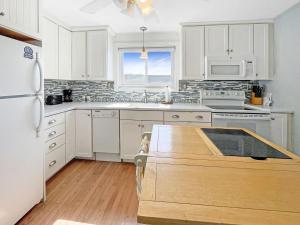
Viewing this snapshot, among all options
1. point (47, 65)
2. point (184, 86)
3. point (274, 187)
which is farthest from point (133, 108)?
point (274, 187)

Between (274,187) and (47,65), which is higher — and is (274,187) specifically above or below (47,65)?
below

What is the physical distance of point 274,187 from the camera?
2.74 ft

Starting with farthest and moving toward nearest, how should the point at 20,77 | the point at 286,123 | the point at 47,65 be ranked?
the point at 47,65, the point at 286,123, the point at 20,77

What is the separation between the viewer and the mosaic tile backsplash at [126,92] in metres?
3.61

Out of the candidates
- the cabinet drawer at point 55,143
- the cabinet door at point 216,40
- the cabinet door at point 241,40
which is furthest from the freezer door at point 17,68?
the cabinet door at point 241,40

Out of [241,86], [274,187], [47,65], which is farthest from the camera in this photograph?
[241,86]

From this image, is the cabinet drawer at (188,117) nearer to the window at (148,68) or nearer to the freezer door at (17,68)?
the window at (148,68)

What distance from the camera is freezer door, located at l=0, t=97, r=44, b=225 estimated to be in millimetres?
1653

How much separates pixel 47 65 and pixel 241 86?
120 inches

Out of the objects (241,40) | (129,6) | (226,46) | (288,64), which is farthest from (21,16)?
(288,64)

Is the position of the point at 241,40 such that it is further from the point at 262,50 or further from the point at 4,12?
the point at 4,12

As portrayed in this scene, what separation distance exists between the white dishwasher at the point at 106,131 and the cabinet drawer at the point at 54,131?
52 cm

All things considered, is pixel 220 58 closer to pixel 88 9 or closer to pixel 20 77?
pixel 88 9

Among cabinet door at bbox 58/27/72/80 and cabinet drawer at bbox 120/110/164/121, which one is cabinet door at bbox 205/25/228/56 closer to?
cabinet drawer at bbox 120/110/164/121
